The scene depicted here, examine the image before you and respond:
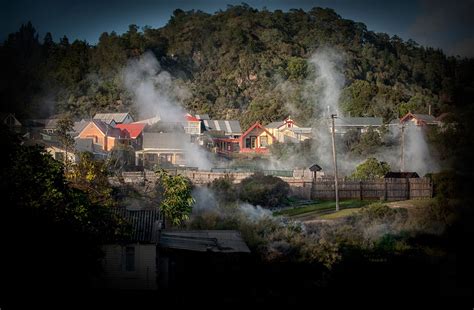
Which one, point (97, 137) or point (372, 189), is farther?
point (97, 137)

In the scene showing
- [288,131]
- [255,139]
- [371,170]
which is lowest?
[371,170]

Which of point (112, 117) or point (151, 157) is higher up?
point (112, 117)

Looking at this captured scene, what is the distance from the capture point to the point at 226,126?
116 ft

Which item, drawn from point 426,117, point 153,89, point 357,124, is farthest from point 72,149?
point 153,89

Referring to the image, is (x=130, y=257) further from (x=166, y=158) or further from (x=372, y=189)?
(x=166, y=158)

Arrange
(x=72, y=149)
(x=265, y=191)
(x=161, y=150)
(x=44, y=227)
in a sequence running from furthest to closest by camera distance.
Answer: (x=161, y=150)
(x=72, y=149)
(x=265, y=191)
(x=44, y=227)

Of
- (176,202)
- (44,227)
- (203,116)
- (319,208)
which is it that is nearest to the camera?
(44,227)

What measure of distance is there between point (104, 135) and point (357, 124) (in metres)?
12.4

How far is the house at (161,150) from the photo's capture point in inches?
1078

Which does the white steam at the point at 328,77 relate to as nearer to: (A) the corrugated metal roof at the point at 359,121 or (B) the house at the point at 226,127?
(A) the corrugated metal roof at the point at 359,121

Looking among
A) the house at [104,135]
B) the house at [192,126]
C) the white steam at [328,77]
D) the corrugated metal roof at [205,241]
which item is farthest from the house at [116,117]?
the corrugated metal roof at [205,241]

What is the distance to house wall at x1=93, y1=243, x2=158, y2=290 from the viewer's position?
12180 mm

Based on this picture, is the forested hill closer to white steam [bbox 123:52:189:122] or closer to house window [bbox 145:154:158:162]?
white steam [bbox 123:52:189:122]

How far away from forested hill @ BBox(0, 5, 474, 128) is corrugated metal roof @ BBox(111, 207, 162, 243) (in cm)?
1508
